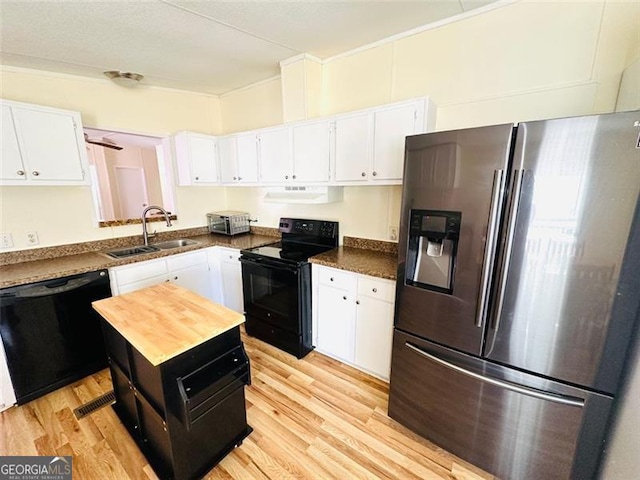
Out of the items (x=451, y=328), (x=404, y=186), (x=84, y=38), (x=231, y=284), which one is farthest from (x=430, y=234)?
(x=84, y=38)

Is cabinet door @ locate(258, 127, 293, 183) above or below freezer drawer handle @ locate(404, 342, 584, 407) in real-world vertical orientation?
above

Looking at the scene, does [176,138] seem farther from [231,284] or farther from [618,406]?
[618,406]

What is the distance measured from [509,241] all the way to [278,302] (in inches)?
74.1

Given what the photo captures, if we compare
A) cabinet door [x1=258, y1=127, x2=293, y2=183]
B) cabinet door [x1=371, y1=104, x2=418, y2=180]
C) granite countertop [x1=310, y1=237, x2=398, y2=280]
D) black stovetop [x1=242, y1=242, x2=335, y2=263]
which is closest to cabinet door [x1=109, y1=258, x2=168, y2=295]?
black stovetop [x1=242, y1=242, x2=335, y2=263]

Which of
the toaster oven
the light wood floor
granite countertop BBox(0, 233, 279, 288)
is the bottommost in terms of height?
the light wood floor

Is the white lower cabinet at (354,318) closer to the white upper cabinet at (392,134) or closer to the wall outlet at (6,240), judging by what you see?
the white upper cabinet at (392,134)

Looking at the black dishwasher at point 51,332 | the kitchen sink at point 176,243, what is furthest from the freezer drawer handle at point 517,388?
the kitchen sink at point 176,243

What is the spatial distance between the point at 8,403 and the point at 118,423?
0.90 m

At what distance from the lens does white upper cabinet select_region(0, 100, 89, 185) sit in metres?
2.04

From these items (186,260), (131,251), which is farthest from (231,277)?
(131,251)

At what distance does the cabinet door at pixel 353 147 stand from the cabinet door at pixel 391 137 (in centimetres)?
7

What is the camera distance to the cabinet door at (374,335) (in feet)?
6.79

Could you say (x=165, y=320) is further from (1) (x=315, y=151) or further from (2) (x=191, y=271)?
(1) (x=315, y=151)

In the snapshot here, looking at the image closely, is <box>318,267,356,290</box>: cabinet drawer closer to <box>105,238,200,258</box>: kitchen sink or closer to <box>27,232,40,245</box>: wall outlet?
<box>105,238,200,258</box>: kitchen sink
